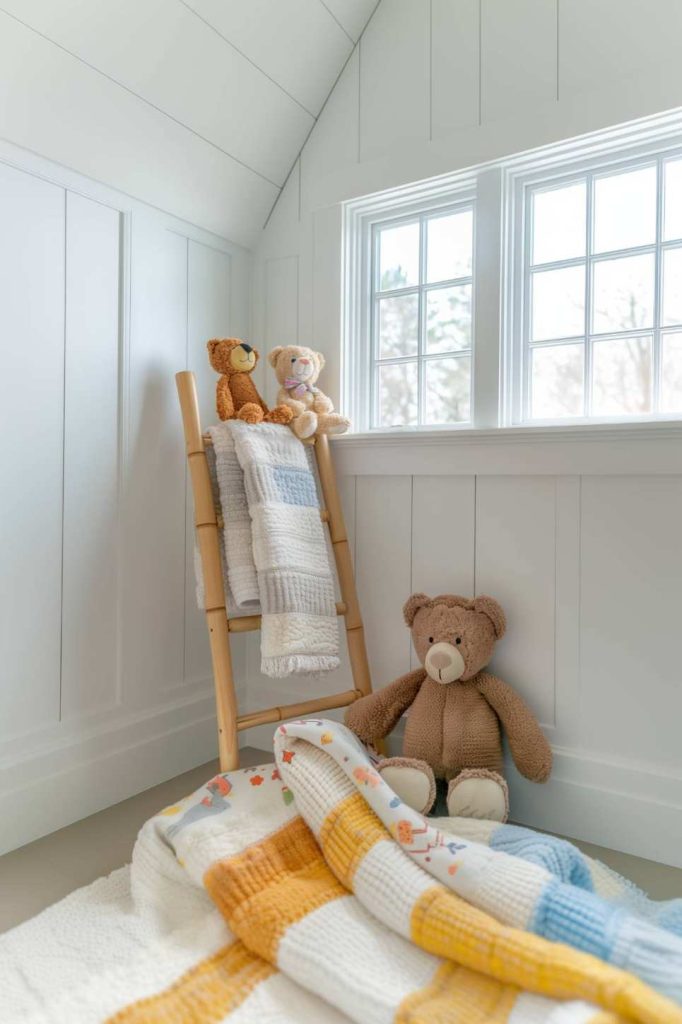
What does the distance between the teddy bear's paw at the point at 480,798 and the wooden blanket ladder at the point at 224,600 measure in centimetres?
43

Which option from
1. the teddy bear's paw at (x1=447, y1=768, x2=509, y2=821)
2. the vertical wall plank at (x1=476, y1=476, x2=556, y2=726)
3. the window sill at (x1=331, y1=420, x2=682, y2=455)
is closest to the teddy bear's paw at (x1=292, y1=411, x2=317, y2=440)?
the window sill at (x1=331, y1=420, x2=682, y2=455)

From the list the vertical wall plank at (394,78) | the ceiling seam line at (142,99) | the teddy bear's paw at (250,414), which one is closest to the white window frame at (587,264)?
the vertical wall plank at (394,78)

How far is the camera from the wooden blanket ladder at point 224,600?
176 cm

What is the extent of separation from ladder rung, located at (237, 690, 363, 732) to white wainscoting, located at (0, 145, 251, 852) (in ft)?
1.09

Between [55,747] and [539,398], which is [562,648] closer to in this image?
[539,398]

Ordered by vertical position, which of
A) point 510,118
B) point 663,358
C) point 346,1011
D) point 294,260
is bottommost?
→ point 346,1011

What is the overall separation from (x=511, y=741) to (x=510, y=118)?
1524 millimetres

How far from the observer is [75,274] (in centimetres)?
174

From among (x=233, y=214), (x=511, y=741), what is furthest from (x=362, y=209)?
(x=511, y=741)

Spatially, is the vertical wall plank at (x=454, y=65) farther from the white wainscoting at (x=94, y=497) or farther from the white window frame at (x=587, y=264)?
the white wainscoting at (x=94, y=497)

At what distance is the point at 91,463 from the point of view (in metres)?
1.79

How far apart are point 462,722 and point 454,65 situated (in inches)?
65.9

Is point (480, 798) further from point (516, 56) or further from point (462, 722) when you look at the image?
point (516, 56)

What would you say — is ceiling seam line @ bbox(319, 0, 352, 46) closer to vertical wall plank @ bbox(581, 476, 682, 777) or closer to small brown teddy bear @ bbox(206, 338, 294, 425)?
small brown teddy bear @ bbox(206, 338, 294, 425)
